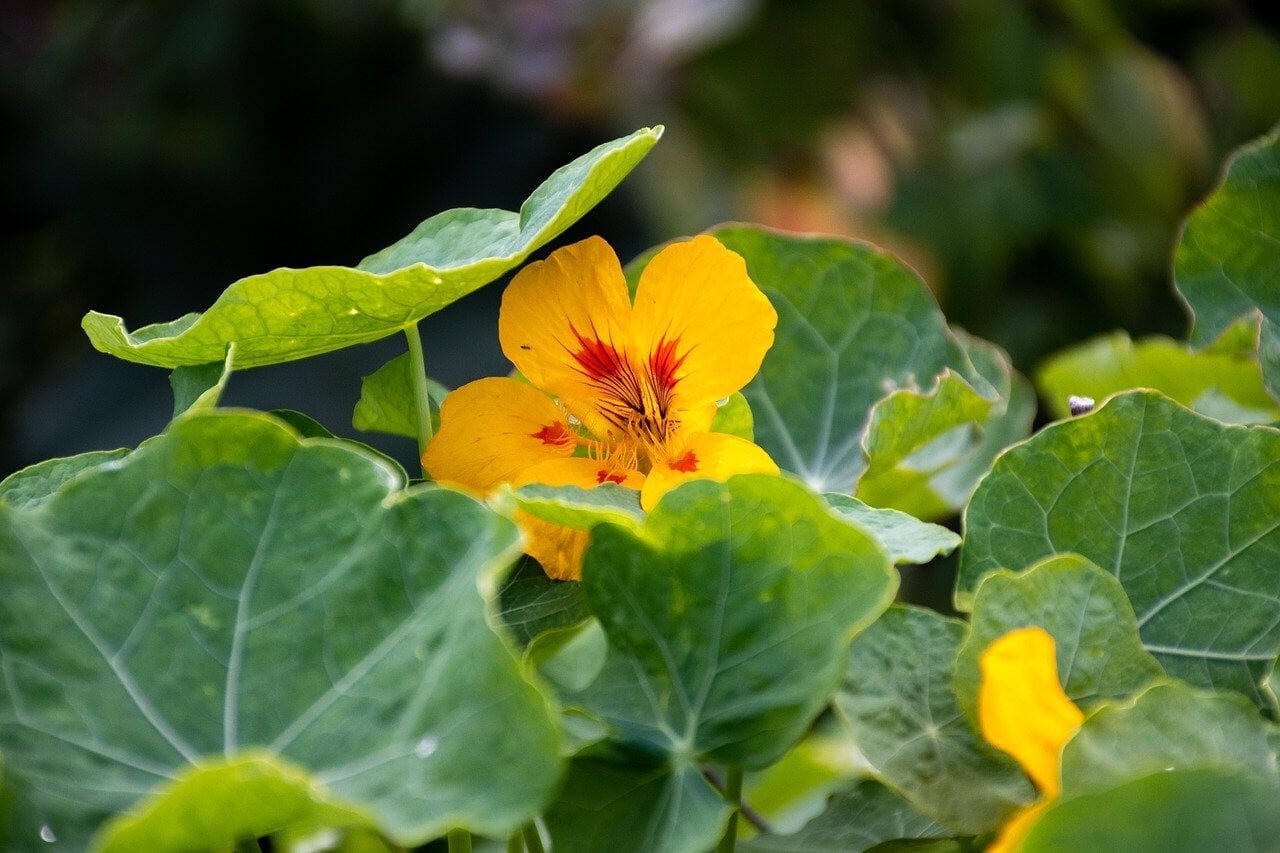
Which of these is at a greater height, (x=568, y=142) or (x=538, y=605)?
(x=538, y=605)

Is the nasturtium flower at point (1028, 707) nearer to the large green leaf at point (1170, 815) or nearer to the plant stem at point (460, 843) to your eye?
the large green leaf at point (1170, 815)

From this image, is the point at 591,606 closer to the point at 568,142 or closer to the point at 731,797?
the point at 731,797

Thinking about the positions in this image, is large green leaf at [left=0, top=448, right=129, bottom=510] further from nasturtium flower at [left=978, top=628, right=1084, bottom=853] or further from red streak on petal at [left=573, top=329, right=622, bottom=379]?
nasturtium flower at [left=978, top=628, right=1084, bottom=853]

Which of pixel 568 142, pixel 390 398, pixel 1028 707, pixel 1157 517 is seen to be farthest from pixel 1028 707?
pixel 568 142

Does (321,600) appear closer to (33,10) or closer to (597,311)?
(597,311)

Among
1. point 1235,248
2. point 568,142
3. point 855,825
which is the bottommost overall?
point 568,142

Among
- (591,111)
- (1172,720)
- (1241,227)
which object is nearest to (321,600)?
(1172,720)
